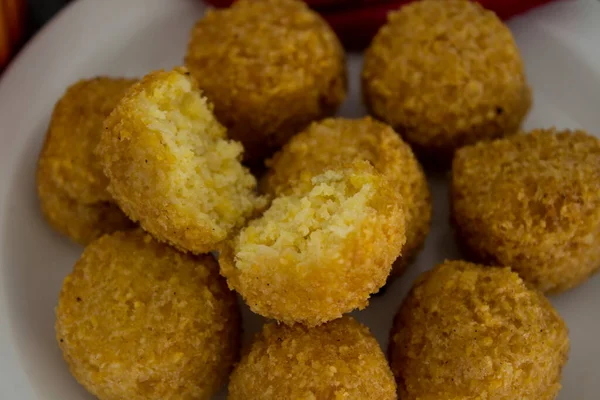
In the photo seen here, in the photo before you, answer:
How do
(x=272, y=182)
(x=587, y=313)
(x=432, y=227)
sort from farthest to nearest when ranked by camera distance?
(x=432, y=227)
(x=587, y=313)
(x=272, y=182)

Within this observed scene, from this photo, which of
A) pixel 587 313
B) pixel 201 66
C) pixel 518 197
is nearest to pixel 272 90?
pixel 201 66

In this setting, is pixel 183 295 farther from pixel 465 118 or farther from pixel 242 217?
pixel 465 118

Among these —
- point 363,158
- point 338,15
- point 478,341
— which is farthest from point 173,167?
point 338,15

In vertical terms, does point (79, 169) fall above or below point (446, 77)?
above

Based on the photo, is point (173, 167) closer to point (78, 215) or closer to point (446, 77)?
point (78, 215)

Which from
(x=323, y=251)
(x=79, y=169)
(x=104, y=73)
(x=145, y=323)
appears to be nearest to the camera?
(x=323, y=251)
